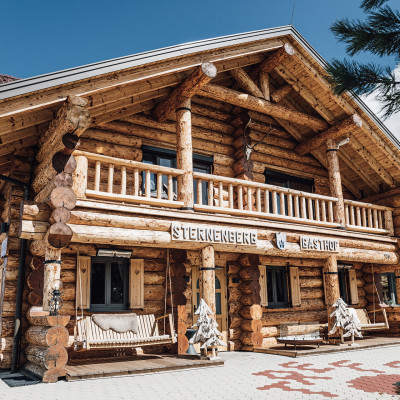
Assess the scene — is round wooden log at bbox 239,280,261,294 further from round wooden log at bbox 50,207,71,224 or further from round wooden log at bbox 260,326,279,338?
round wooden log at bbox 50,207,71,224

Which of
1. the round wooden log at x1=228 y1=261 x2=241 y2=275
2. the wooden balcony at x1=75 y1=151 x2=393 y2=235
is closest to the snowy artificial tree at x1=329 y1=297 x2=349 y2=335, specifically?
the wooden balcony at x1=75 y1=151 x2=393 y2=235

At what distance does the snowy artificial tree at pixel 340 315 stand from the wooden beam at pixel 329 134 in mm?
4797

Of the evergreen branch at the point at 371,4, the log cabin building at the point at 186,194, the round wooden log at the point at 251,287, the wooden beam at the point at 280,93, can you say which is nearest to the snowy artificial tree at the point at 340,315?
the log cabin building at the point at 186,194

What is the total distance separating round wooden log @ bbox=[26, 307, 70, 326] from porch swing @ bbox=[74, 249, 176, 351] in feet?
2.21

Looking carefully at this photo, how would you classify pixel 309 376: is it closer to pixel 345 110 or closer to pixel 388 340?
pixel 388 340

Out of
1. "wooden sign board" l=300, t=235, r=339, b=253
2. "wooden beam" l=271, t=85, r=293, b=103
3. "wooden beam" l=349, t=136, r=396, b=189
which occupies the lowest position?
"wooden sign board" l=300, t=235, r=339, b=253

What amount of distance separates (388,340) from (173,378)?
7642mm

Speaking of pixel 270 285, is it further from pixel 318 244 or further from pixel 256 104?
pixel 256 104

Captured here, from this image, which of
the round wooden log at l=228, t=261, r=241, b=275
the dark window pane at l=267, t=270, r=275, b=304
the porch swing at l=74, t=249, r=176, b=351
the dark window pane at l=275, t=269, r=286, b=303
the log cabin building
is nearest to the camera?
the log cabin building

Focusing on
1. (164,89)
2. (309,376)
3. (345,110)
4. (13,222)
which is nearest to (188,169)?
(164,89)

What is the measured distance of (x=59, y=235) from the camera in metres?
7.63

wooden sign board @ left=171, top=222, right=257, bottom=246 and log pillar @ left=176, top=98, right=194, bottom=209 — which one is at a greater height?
log pillar @ left=176, top=98, right=194, bottom=209

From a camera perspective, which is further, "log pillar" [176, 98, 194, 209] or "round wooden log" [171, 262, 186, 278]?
"round wooden log" [171, 262, 186, 278]

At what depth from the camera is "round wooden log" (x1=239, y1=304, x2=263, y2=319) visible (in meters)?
11.8
